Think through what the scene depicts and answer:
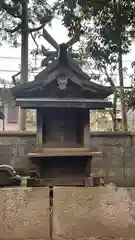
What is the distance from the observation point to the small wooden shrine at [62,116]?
5.13m

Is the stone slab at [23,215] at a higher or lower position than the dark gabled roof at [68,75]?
lower

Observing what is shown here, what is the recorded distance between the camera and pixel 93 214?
2336 millimetres

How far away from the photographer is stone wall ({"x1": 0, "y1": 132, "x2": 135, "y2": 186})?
31.7ft

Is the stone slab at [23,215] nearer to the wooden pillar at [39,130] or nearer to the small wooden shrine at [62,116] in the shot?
the small wooden shrine at [62,116]

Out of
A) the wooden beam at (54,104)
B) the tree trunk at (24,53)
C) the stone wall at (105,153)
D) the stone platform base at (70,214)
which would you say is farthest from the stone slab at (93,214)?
the tree trunk at (24,53)

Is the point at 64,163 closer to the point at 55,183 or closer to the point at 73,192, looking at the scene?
the point at 55,183

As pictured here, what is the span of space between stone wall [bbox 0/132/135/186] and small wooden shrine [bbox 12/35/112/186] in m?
4.25

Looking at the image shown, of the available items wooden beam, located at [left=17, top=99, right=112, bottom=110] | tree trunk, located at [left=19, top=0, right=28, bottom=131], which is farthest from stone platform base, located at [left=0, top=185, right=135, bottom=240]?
tree trunk, located at [left=19, top=0, right=28, bottom=131]

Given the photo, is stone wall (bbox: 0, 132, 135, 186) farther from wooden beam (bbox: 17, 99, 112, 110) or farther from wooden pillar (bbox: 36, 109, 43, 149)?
wooden beam (bbox: 17, 99, 112, 110)

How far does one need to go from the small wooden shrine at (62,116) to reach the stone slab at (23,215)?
8.79ft

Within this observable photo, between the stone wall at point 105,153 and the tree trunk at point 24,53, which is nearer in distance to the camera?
the stone wall at point 105,153

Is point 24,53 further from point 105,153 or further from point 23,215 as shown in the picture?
point 23,215

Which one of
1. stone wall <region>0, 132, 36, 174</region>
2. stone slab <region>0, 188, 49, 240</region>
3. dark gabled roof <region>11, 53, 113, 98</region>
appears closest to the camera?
stone slab <region>0, 188, 49, 240</region>

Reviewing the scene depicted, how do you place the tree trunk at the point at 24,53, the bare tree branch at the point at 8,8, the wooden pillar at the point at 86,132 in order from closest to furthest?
1. the wooden pillar at the point at 86,132
2. the bare tree branch at the point at 8,8
3. the tree trunk at the point at 24,53
